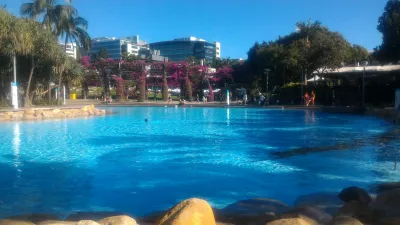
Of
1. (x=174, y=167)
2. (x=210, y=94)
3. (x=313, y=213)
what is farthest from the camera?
(x=210, y=94)

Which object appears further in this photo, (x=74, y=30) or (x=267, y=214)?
(x=74, y=30)

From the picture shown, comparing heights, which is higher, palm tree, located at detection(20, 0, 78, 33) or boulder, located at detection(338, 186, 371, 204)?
palm tree, located at detection(20, 0, 78, 33)

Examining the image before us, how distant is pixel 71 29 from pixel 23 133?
23.6 m

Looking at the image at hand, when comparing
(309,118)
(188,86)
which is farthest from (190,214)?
(188,86)

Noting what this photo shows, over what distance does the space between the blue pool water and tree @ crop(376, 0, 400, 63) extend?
12.1m

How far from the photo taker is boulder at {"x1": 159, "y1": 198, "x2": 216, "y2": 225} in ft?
11.6

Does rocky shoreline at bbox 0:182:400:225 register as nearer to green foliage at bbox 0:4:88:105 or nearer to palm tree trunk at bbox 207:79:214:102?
green foliage at bbox 0:4:88:105

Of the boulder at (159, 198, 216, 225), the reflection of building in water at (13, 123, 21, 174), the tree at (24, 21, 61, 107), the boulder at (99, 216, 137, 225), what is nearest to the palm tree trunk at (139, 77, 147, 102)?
the tree at (24, 21, 61, 107)

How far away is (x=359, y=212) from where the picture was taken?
4809 mm

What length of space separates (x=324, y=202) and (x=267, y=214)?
1.56 metres

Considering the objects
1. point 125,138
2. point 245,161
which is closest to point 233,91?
point 125,138

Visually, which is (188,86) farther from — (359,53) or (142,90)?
(359,53)

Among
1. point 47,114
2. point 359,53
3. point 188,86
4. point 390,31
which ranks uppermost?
point 359,53

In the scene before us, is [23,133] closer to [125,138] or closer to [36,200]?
[125,138]
